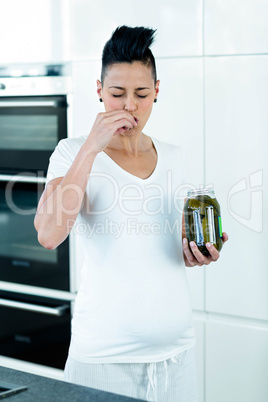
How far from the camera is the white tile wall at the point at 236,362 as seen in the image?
1.77 meters

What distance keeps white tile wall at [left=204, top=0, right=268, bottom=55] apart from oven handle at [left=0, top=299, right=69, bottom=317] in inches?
42.7

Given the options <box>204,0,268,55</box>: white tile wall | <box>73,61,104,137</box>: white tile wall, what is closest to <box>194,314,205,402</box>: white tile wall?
<box>73,61,104,137</box>: white tile wall

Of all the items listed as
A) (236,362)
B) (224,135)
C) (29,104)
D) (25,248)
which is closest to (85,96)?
(29,104)

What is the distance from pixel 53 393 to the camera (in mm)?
862

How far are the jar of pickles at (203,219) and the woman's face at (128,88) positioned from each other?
0.69ft

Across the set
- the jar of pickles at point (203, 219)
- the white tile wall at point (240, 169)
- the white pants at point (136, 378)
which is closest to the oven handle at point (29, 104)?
the white tile wall at point (240, 169)

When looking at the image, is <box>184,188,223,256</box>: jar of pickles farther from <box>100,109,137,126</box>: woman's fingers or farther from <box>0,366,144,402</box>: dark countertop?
<box>0,366,144,402</box>: dark countertop

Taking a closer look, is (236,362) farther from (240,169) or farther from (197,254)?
(197,254)

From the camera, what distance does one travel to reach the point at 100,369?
1.14m

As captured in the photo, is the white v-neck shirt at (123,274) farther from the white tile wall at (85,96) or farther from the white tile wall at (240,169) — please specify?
the white tile wall at (85,96)

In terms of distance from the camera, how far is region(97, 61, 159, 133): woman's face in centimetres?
117

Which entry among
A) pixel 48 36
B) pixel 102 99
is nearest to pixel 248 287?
pixel 102 99

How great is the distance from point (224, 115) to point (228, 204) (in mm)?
282

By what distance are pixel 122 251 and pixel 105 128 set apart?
0.83ft
